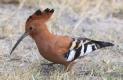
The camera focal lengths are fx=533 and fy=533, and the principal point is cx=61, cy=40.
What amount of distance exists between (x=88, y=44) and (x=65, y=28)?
1.86 meters

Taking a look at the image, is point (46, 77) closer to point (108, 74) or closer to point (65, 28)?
point (108, 74)

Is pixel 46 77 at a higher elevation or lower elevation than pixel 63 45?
lower

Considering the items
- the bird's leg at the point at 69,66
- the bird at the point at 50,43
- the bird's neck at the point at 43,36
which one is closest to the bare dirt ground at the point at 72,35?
the bird's leg at the point at 69,66

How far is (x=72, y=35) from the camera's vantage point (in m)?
7.12

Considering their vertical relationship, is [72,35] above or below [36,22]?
below

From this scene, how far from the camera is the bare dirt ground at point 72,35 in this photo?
5.41 meters

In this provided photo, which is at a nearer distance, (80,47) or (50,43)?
(50,43)

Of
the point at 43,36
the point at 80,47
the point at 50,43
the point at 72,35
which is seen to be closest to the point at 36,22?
the point at 43,36

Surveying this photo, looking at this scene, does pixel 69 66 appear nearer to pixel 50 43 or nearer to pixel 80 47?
pixel 80 47

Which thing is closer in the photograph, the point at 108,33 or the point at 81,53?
the point at 81,53

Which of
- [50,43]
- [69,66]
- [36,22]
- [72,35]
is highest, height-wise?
[36,22]

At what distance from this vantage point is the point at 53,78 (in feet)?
17.0

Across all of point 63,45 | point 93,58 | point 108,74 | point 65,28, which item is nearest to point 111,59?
point 93,58

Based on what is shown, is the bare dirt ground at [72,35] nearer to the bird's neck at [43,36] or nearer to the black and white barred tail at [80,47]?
the black and white barred tail at [80,47]
